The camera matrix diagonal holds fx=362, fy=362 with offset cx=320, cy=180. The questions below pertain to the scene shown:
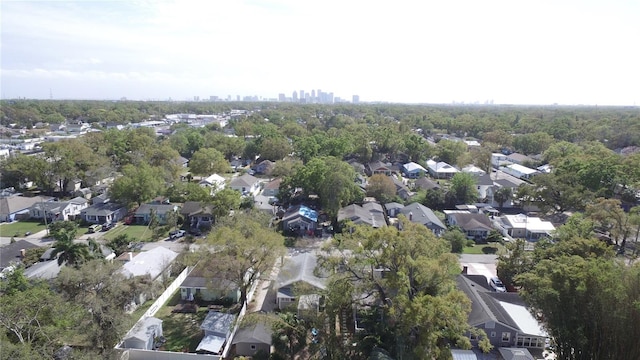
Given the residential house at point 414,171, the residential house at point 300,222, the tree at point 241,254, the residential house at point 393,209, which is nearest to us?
the tree at point 241,254

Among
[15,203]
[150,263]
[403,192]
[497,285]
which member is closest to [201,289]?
[150,263]

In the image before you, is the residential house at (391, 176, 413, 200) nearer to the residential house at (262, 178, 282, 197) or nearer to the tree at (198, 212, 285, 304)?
the residential house at (262, 178, 282, 197)

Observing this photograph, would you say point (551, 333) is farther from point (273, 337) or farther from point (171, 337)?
point (171, 337)

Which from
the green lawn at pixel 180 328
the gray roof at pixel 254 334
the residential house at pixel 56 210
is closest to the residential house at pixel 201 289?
the green lawn at pixel 180 328

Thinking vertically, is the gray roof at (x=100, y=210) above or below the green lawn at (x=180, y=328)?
above

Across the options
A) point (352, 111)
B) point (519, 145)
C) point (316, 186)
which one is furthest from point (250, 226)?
point (352, 111)

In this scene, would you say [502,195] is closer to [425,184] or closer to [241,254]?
[425,184]

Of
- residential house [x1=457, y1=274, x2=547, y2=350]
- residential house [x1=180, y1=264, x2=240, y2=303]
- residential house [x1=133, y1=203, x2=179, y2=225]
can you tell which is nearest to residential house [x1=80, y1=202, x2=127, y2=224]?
residential house [x1=133, y1=203, x2=179, y2=225]

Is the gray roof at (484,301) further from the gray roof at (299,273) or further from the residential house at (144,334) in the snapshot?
the residential house at (144,334)
